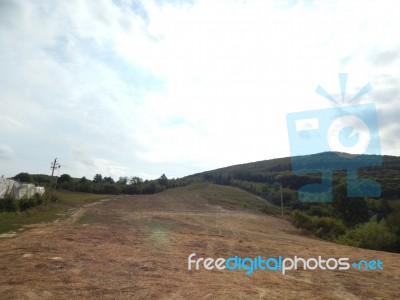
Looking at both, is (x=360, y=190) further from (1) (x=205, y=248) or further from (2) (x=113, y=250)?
(2) (x=113, y=250)

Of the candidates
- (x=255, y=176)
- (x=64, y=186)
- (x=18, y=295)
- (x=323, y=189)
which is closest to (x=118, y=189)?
(x=64, y=186)

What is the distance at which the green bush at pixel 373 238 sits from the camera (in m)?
20.1

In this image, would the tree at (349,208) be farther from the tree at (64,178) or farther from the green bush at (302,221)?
the tree at (64,178)

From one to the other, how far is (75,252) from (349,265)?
9.58m

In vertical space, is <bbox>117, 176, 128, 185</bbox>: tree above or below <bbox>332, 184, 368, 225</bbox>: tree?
above

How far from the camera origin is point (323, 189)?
47688 millimetres

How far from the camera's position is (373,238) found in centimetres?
2108

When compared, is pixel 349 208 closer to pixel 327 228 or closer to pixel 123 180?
pixel 327 228

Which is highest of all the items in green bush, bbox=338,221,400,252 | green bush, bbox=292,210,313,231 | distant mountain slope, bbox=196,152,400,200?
distant mountain slope, bbox=196,152,400,200

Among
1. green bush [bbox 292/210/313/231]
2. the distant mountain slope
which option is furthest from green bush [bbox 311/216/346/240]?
the distant mountain slope

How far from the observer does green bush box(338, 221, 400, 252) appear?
20.1 metres

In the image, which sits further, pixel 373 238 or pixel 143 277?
pixel 373 238

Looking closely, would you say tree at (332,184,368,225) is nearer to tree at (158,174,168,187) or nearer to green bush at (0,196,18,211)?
green bush at (0,196,18,211)

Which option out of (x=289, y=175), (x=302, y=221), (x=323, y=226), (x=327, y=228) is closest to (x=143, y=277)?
(x=327, y=228)
